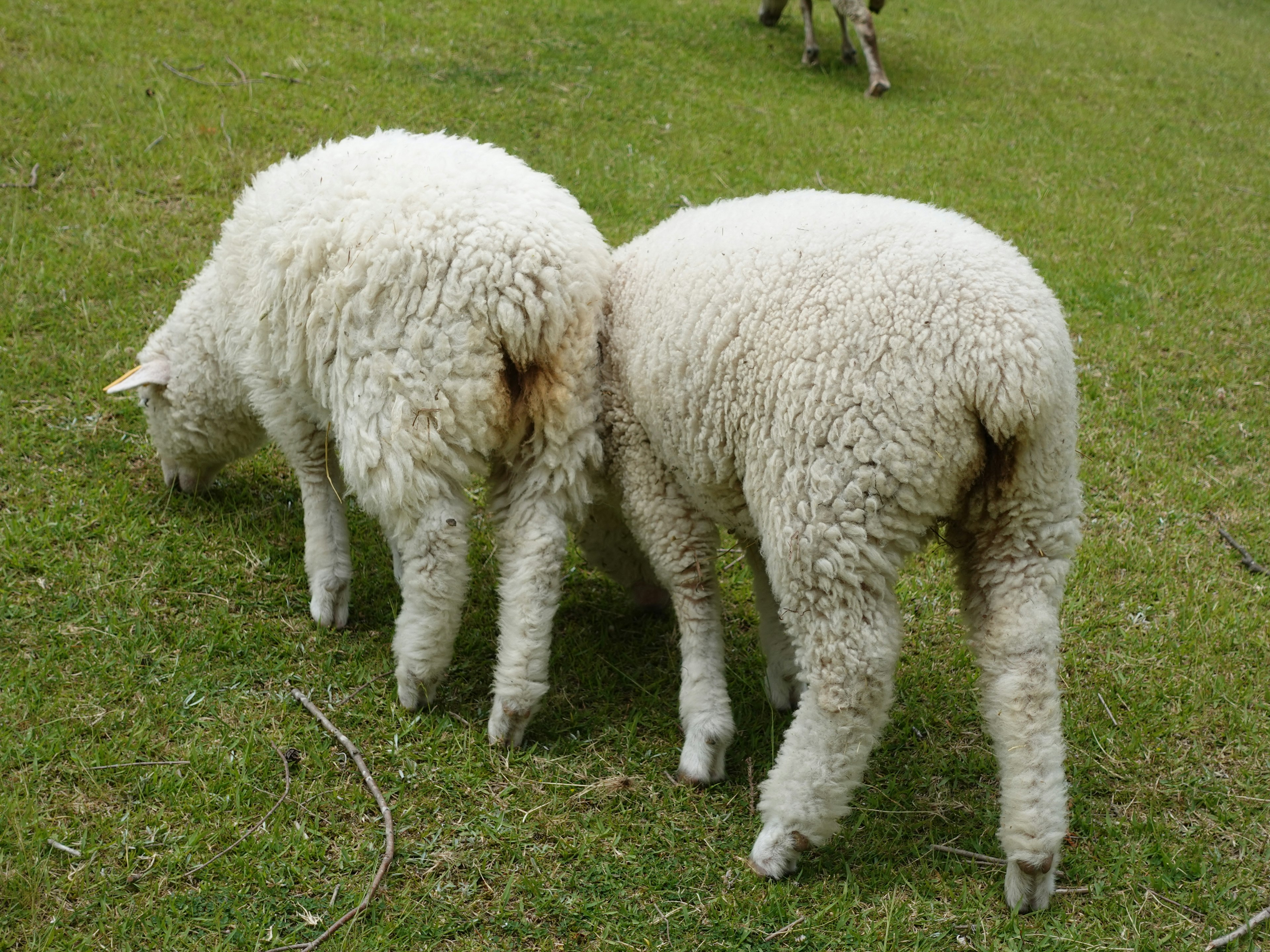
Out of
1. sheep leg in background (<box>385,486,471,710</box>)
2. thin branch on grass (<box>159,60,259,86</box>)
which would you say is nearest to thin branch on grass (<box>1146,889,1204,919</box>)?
sheep leg in background (<box>385,486,471,710</box>)

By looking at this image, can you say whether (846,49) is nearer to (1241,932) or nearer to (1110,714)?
(1110,714)

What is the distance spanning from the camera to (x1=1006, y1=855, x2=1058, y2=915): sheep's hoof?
9.81 ft

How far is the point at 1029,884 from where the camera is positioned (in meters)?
3.05

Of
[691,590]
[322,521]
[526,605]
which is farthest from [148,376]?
[691,590]

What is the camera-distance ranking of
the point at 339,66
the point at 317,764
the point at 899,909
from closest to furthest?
the point at 899,909 → the point at 317,764 → the point at 339,66

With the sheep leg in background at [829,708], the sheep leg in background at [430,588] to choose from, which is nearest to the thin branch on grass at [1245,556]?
the sheep leg in background at [829,708]

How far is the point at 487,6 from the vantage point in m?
10.5

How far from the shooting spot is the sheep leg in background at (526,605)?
3.63 metres

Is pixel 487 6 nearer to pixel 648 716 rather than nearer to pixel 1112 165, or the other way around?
pixel 1112 165

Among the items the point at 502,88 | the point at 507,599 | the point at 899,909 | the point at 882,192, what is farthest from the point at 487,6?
the point at 899,909

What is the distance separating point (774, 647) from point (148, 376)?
276cm

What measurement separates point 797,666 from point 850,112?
7115mm

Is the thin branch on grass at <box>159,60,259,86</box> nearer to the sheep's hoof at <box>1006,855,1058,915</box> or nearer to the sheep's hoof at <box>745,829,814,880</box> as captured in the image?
the sheep's hoof at <box>745,829,814,880</box>

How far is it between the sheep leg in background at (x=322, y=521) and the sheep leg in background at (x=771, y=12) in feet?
30.4
